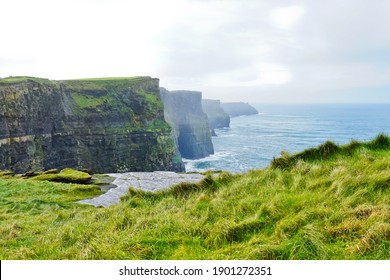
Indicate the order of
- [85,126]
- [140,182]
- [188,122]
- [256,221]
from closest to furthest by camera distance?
1. [256,221]
2. [140,182]
3. [85,126]
4. [188,122]

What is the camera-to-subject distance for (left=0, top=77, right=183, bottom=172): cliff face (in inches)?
2876

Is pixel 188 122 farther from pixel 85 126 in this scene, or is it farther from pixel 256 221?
pixel 256 221

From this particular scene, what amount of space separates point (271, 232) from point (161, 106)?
102m

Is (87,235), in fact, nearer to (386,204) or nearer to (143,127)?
(386,204)

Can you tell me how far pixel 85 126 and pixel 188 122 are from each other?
3122 inches

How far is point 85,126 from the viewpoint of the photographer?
298ft

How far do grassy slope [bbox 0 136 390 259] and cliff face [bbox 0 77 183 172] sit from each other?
218ft

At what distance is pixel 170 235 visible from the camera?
6.65 meters

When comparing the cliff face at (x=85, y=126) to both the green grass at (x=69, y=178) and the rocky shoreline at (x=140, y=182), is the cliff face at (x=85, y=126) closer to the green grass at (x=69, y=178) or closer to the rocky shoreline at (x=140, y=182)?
the green grass at (x=69, y=178)

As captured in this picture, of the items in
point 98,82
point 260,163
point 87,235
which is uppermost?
point 98,82

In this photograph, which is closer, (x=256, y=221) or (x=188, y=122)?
(x=256, y=221)

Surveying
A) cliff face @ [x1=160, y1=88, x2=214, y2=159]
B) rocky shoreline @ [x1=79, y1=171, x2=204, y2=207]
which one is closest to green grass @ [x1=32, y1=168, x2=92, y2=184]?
rocky shoreline @ [x1=79, y1=171, x2=204, y2=207]

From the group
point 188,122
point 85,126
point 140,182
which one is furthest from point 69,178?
point 188,122

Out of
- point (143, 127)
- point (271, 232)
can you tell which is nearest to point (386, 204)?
point (271, 232)
